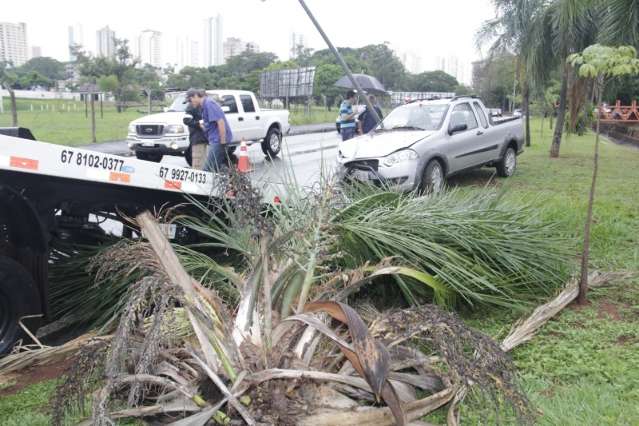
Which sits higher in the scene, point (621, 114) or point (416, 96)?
point (416, 96)

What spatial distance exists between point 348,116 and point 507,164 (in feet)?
11.6

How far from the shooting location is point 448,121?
11.4 m

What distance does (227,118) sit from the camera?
58.2ft

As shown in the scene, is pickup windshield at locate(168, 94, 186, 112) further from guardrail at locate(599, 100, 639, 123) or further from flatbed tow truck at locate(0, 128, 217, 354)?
guardrail at locate(599, 100, 639, 123)

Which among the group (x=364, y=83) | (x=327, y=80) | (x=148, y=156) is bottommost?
(x=148, y=156)

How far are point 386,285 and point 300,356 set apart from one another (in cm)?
164

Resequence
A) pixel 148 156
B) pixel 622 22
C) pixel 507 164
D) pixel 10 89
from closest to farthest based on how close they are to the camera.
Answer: pixel 622 22 → pixel 507 164 → pixel 10 89 → pixel 148 156

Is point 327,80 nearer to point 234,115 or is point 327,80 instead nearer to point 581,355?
point 234,115

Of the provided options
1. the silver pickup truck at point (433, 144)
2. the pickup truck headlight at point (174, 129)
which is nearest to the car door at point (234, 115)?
the pickup truck headlight at point (174, 129)

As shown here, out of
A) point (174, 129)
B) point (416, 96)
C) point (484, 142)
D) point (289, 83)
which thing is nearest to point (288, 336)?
point (484, 142)

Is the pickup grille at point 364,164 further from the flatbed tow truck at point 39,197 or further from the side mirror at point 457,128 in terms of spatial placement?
the flatbed tow truck at point 39,197

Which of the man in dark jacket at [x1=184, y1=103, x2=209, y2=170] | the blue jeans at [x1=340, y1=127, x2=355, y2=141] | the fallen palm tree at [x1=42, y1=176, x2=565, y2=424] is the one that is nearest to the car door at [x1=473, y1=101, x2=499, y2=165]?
the blue jeans at [x1=340, y1=127, x2=355, y2=141]

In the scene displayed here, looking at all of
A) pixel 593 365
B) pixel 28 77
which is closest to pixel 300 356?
pixel 593 365

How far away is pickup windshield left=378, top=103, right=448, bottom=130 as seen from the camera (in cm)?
1141
